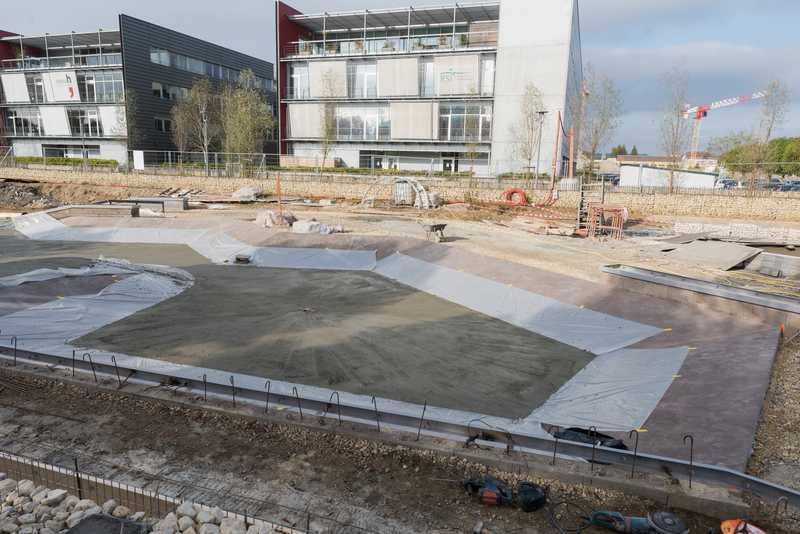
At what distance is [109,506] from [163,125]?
198 ft

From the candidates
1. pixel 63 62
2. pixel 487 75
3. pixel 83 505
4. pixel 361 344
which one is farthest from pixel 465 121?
pixel 63 62

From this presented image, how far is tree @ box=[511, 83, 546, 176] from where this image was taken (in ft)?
147

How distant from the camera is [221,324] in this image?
563 inches

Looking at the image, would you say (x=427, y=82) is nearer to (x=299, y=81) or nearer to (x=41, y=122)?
(x=299, y=81)

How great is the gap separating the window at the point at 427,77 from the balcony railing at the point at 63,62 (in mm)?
32659

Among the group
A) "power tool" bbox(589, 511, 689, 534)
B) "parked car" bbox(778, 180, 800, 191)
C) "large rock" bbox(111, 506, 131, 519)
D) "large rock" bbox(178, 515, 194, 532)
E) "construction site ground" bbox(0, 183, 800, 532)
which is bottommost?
"large rock" bbox(111, 506, 131, 519)

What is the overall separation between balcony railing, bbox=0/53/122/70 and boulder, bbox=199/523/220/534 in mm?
61353

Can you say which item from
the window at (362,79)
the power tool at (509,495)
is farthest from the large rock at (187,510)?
the window at (362,79)

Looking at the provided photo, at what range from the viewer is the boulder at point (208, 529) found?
5676mm

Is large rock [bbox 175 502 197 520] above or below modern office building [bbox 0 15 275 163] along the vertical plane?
below

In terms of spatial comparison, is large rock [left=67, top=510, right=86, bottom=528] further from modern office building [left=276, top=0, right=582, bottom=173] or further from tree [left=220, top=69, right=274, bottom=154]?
tree [left=220, top=69, right=274, bottom=154]

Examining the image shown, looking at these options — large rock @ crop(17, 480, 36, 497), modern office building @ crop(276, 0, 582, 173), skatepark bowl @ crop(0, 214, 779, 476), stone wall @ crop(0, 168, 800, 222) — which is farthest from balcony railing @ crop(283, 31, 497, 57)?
large rock @ crop(17, 480, 36, 497)

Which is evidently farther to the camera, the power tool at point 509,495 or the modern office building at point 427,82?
the modern office building at point 427,82

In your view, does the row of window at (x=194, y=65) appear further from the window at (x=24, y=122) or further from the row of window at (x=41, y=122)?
the window at (x=24, y=122)
